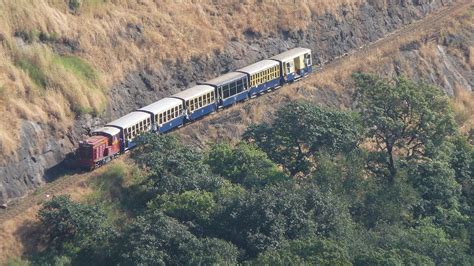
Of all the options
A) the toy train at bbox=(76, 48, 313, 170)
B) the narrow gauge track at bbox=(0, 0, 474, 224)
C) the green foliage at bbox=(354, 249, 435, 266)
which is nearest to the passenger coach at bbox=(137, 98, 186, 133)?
the toy train at bbox=(76, 48, 313, 170)

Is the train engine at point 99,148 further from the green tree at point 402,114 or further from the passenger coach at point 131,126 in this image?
the green tree at point 402,114

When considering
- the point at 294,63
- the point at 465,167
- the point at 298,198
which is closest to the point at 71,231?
the point at 298,198

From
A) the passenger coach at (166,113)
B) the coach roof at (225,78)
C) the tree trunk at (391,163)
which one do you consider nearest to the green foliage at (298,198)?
the tree trunk at (391,163)

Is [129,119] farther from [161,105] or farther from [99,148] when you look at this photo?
[99,148]

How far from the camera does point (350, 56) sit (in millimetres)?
78625

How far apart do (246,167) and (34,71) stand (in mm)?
15215

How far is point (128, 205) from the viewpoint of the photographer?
183 ft

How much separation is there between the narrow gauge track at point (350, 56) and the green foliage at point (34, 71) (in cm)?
705

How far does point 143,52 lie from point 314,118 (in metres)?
15.4

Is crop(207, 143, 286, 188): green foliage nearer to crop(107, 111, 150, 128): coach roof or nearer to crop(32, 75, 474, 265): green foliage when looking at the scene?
crop(32, 75, 474, 265): green foliage

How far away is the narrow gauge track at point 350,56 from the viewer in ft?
175

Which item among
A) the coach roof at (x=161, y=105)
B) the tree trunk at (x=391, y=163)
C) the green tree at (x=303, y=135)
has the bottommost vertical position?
the tree trunk at (x=391, y=163)

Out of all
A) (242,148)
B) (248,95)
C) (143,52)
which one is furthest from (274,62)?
(242,148)

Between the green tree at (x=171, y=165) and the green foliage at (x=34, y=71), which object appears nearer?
the green tree at (x=171, y=165)
